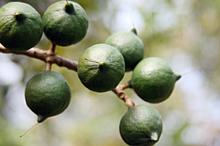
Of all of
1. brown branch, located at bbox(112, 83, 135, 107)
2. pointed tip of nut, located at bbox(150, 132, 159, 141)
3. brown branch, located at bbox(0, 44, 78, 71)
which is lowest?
brown branch, located at bbox(112, 83, 135, 107)

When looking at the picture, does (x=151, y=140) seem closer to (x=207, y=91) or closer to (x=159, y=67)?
(x=159, y=67)

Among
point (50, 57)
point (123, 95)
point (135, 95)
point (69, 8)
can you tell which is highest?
point (69, 8)

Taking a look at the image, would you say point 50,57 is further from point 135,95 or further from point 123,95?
point 135,95

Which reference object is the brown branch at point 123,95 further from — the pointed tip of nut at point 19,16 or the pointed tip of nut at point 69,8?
the pointed tip of nut at point 19,16

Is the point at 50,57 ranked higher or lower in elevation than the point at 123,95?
higher

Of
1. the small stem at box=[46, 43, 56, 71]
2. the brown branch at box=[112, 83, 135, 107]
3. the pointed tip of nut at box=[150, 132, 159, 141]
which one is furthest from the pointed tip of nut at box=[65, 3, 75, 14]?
the pointed tip of nut at box=[150, 132, 159, 141]

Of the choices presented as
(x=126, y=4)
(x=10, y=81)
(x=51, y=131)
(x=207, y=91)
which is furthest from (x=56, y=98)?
(x=207, y=91)

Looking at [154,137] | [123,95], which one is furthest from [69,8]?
[154,137]

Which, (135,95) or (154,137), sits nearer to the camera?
(154,137)

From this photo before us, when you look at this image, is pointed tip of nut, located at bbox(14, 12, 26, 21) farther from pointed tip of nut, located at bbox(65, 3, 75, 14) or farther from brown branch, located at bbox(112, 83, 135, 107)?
brown branch, located at bbox(112, 83, 135, 107)
